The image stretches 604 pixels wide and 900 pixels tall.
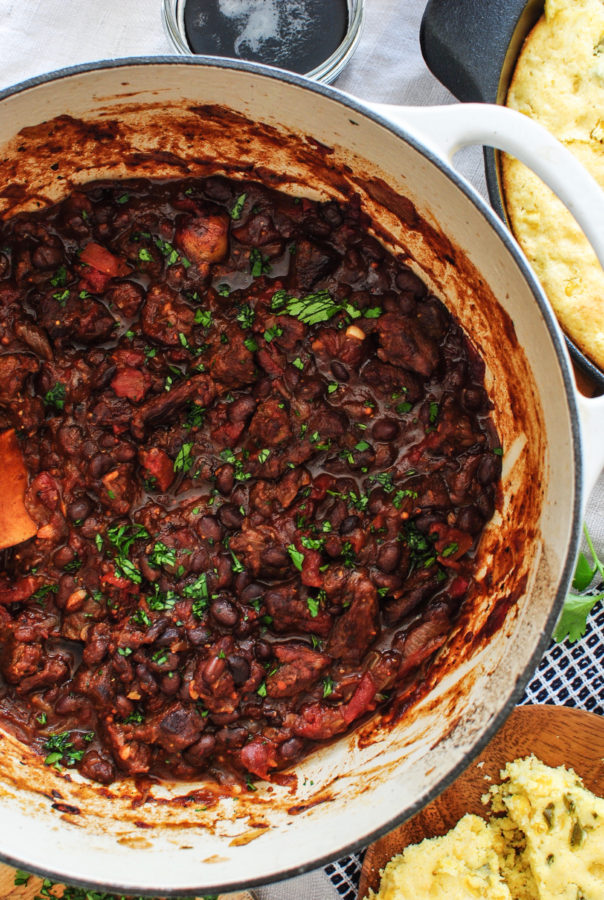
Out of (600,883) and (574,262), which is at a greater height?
(574,262)

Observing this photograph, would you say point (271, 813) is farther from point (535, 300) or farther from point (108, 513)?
point (535, 300)

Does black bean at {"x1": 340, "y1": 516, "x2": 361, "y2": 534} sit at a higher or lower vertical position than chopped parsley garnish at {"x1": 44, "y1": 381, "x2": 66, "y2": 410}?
lower

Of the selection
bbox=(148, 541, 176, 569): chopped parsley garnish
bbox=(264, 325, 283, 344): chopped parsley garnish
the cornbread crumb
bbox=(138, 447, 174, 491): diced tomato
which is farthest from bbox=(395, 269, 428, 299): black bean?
the cornbread crumb

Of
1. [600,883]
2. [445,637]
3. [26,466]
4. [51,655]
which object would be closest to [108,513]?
[26,466]

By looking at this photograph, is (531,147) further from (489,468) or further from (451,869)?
(451,869)

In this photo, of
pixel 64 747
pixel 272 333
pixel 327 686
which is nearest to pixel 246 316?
pixel 272 333

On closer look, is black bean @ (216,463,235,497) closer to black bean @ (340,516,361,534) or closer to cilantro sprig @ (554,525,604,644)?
black bean @ (340,516,361,534)
